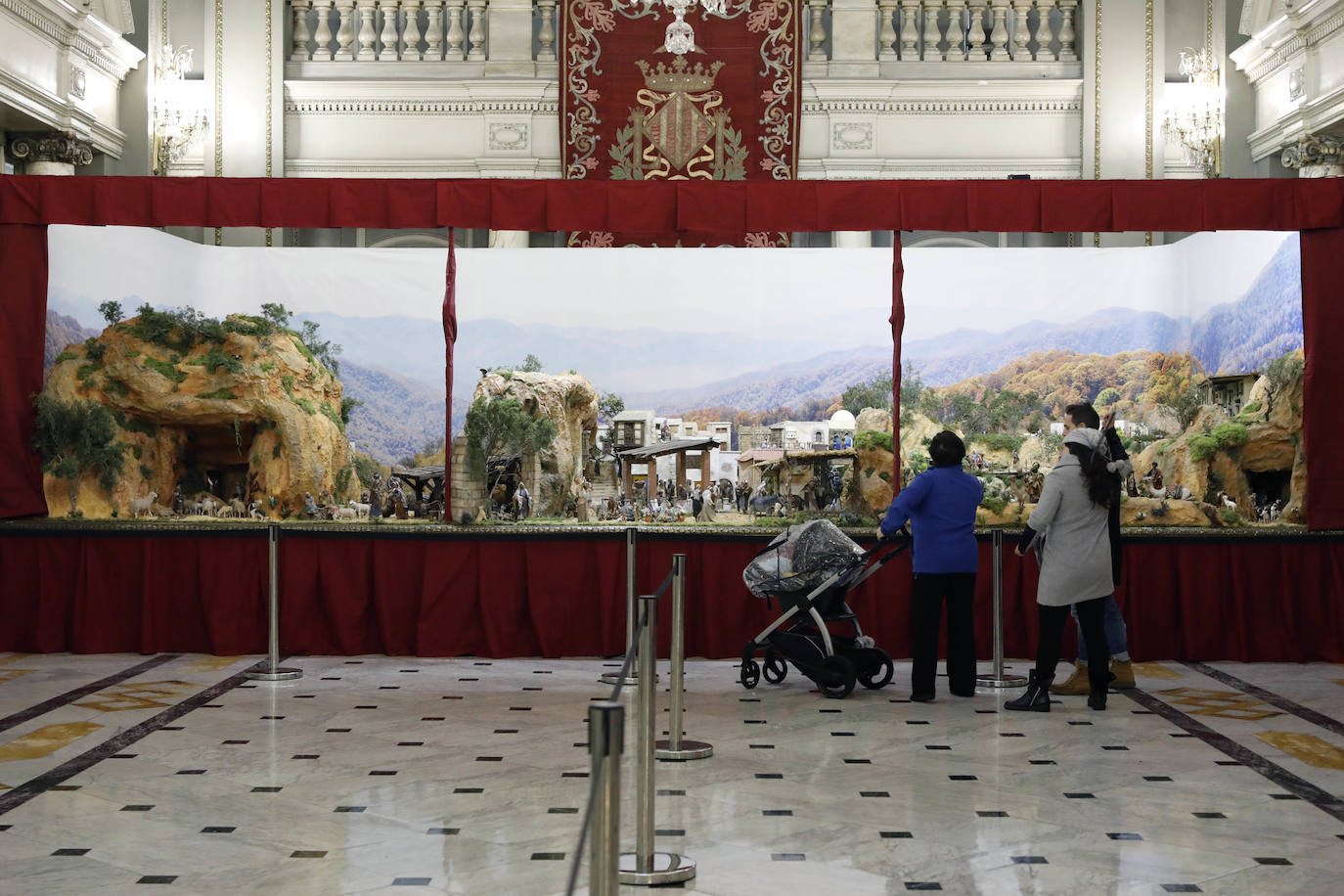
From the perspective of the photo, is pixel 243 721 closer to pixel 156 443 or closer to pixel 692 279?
pixel 156 443

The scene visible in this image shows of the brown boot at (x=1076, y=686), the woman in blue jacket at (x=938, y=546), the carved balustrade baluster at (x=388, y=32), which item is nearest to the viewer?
the woman in blue jacket at (x=938, y=546)

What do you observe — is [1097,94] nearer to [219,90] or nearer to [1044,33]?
[1044,33]

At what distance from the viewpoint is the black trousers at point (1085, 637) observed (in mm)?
7258

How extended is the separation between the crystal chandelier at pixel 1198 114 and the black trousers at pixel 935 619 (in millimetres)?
6555

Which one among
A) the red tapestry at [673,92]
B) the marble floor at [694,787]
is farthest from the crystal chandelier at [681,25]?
the marble floor at [694,787]

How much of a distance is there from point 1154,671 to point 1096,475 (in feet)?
6.97

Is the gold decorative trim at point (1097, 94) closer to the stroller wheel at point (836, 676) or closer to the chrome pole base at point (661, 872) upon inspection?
the stroller wheel at point (836, 676)

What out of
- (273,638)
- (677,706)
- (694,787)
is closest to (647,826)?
(694,787)

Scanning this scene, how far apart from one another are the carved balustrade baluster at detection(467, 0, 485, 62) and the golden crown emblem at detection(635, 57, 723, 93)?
1565 mm

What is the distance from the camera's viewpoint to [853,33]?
1298 cm

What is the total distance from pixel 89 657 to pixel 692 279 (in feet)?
16.8

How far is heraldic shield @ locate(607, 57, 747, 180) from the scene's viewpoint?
42.3 ft

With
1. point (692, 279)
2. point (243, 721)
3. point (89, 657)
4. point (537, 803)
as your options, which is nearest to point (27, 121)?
point (89, 657)

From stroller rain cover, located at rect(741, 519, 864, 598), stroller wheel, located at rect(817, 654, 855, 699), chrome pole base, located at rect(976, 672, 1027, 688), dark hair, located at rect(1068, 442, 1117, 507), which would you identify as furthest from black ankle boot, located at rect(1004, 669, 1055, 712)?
stroller rain cover, located at rect(741, 519, 864, 598)
